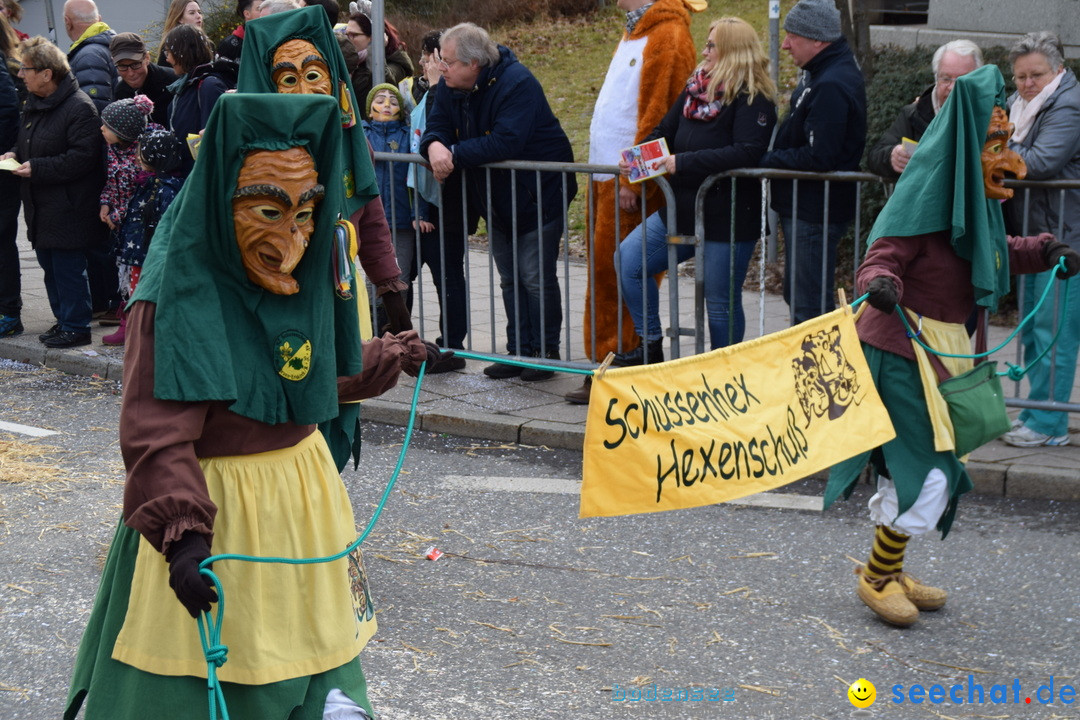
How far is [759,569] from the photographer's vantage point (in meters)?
5.08

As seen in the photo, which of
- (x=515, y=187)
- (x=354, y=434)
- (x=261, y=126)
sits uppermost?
(x=261, y=126)

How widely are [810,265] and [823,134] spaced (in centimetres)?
69

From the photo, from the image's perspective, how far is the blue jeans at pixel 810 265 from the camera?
22.2ft

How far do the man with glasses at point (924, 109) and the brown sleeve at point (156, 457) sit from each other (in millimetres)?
4257

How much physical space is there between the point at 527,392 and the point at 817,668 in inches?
142

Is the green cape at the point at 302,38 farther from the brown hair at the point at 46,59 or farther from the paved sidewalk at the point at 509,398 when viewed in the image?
the brown hair at the point at 46,59

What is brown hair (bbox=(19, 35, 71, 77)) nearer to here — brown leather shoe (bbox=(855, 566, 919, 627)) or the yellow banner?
the yellow banner

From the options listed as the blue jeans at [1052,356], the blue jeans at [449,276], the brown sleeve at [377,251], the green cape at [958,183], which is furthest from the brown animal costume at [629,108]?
the green cape at [958,183]

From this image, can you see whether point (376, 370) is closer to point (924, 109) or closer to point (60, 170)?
point (924, 109)

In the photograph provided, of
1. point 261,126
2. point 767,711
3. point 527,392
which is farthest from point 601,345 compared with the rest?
point 261,126

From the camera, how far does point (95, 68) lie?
9.56 m

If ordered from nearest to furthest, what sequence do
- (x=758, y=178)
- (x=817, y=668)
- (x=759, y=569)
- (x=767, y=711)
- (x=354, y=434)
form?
(x=767, y=711), (x=817, y=668), (x=354, y=434), (x=759, y=569), (x=758, y=178)

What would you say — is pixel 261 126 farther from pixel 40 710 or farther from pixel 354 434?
pixel 40 710

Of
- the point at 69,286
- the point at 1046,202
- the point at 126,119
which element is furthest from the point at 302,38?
the point at 69,286
